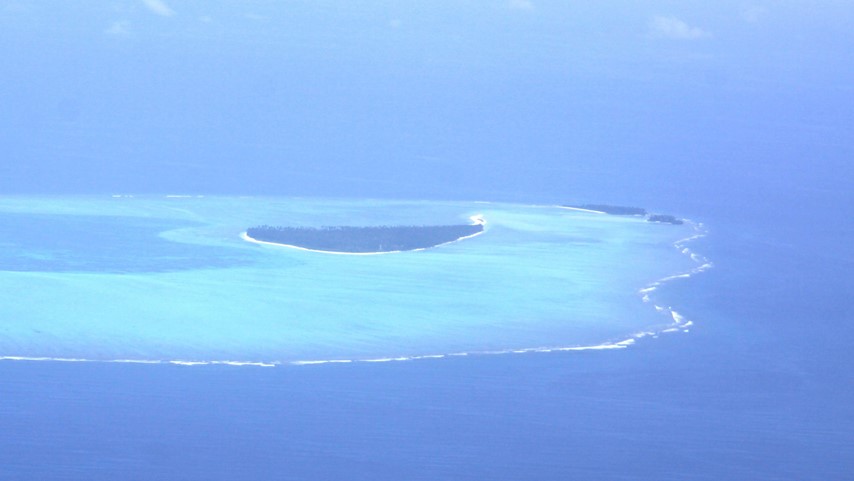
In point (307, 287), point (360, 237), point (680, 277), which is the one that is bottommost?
point (307, 287)

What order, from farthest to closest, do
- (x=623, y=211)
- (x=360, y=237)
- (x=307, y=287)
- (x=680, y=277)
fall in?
(x=623, y=211) → (x=360, y=237) → (x=680, y=277) → (x=307, y=287)

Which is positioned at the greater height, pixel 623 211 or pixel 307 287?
pixel 623 211

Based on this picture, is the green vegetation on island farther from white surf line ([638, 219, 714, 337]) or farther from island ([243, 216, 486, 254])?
white surf line ([638, 219, 714, 337])

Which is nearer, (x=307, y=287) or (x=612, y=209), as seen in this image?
(x=307, y=287)

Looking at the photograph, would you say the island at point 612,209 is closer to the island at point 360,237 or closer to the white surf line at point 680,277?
the white surf line at point 680,277

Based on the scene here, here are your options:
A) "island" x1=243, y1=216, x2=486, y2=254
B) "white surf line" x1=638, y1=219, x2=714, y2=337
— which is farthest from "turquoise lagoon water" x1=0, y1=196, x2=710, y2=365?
"island" x1=243, y1=216, x2=486, y2=254

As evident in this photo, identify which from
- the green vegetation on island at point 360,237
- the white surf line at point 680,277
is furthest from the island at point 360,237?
the white surf line at point 680,277

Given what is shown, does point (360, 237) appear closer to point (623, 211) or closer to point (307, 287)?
point (307, 287)

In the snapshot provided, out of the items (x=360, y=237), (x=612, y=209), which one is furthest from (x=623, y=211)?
(x=360, y=237)

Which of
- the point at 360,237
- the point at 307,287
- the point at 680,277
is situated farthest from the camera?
the point at 360,237
